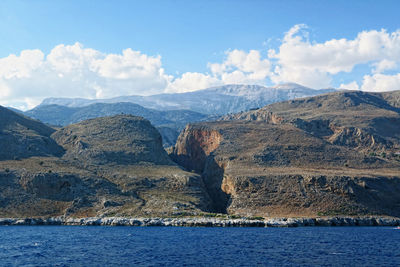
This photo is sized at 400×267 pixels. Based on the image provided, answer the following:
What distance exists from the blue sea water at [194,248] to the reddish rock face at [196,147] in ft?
257

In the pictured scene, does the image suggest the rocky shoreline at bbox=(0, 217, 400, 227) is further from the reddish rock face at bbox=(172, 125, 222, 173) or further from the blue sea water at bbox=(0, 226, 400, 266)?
the reddish rock face at bbox=(172, 125, 222, 173)

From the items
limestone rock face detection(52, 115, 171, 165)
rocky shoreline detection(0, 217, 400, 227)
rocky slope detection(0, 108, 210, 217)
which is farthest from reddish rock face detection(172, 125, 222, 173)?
rocky shoreline detection(0, 217, 400, 227)

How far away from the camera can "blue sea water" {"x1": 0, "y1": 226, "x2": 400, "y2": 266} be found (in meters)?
51.1

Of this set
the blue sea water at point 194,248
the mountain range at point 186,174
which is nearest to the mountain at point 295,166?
the mountain range at point 186,174

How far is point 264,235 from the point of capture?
7781 cm

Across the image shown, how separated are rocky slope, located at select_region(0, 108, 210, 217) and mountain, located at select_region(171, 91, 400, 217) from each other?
40.8ft

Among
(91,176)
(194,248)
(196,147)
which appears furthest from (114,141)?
(194,248)

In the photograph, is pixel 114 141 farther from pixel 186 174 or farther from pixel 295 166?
pixel 295 166

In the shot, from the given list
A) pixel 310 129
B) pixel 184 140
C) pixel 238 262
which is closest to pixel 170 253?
pixel 238 262

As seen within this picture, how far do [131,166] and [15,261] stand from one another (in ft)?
263

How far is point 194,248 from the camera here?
201 feet

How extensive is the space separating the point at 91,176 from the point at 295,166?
60.5m

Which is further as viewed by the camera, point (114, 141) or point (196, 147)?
point (196, 147)

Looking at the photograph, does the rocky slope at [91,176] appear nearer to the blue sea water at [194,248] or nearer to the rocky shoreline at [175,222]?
the rocky shoreline at [175,222]
